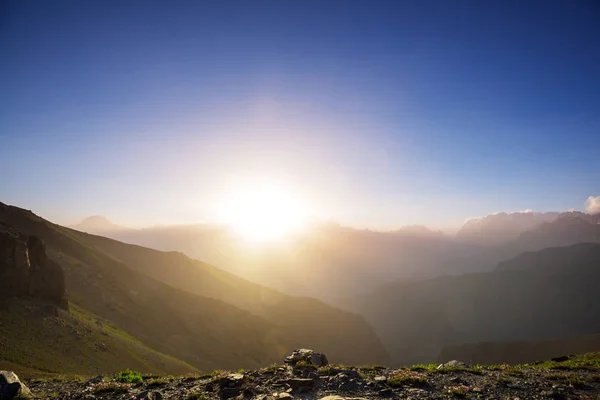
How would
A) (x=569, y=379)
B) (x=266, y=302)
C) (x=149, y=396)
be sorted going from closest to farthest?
(x=149, y=396) < (x=569, y=379) < (x=266, y=302)

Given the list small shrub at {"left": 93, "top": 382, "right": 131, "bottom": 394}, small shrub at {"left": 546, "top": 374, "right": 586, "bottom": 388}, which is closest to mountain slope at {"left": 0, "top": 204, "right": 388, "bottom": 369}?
small shrub at {"left": 93, "top": 382, "right": 131, "bottom": 394}

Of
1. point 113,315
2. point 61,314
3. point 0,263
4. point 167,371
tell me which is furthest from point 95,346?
point 113,315

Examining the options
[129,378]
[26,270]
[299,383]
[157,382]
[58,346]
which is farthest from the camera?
[26,270]

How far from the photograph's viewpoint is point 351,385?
1371 cm

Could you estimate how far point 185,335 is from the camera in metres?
85.1

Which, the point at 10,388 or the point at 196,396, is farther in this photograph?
the point at 10,388

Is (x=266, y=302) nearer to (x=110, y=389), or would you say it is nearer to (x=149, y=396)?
(x=110, y=389)

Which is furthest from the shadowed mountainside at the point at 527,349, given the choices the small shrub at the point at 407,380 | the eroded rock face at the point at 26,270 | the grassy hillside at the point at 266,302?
the eroded rock face at the point at 26,270

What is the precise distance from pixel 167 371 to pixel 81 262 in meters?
48.5

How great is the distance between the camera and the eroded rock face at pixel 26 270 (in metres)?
48.0

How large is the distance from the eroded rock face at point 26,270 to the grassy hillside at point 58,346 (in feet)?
10.6

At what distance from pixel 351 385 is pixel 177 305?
9512 cm

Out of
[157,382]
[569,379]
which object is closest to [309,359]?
[157,382]

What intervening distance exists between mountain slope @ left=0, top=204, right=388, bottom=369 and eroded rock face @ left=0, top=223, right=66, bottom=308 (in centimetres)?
1397
